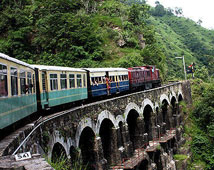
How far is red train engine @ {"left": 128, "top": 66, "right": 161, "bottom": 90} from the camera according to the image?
26.8m

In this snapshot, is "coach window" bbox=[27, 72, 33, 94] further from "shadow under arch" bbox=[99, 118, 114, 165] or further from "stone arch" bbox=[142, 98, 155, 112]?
"stone arch" bbox=[142, 98, 155, 112]

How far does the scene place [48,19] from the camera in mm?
42219

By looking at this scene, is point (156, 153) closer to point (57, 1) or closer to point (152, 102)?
point (152, 102)

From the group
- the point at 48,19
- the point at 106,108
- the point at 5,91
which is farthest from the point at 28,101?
the point at 48,19

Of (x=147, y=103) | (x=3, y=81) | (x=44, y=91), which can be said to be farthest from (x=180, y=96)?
(x=3, y=81)

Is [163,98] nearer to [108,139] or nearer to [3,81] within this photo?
[108,139]

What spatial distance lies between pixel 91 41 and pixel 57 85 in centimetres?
2954

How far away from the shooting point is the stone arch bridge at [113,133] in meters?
10.5

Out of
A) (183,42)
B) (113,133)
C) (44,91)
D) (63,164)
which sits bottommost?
(113,133)

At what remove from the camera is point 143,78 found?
29578mm

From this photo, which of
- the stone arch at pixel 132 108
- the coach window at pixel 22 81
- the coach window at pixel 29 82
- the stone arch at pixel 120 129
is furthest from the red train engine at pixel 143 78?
the coach window at pixel 22 81

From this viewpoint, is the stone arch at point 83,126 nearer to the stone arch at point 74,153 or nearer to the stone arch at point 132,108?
the stone arch at point 74,153

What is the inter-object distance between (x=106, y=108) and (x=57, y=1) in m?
34.5

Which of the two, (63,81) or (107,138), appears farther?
(107,138)
